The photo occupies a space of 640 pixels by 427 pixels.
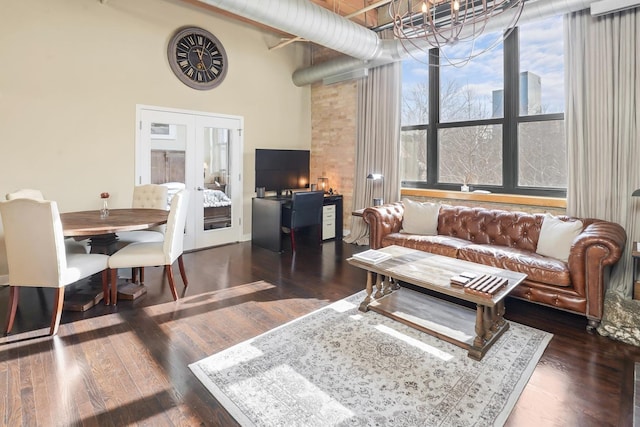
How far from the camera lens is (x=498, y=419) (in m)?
1.83

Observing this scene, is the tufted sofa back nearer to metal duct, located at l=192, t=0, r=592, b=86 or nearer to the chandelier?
the chandelier

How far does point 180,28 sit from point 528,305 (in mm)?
5523

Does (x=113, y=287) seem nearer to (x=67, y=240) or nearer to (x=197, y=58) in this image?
(x=67, y=240)

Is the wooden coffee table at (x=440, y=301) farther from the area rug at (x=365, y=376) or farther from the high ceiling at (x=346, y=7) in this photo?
the high ceiling at (x=346, y=7)

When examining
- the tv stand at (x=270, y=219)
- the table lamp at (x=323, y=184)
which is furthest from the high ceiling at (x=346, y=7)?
the tv stand at (x=270, y=219)

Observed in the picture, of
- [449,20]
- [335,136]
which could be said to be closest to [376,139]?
[335,136]

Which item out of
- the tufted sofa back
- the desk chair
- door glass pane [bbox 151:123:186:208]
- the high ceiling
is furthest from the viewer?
the desk chair

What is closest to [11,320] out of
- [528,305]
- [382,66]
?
[528,305]

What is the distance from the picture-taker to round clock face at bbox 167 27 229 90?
4.95m

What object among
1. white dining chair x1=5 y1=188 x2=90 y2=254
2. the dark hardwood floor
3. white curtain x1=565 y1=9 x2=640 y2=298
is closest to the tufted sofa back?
white curtain x1=565 y1=9 x2=640 y2=298

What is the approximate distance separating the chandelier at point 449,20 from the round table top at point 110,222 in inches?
109

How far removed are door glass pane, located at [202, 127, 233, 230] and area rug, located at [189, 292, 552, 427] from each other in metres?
3.22

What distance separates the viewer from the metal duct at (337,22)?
3498 millimetres

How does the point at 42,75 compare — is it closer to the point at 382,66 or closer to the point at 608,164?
the point at 382,66
